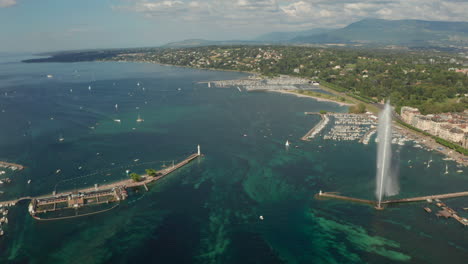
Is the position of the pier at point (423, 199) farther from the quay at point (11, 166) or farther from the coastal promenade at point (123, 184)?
the quay at point (11, 166)

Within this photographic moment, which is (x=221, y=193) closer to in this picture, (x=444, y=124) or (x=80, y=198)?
(x=80, y=198)

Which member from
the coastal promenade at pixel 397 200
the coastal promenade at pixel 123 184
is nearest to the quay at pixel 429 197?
the coastal promenade at pixel 397 200

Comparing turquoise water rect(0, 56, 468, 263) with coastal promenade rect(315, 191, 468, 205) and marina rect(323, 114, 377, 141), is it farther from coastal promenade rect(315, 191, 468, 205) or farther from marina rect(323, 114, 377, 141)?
marina rect(323, 114, 377, 141)

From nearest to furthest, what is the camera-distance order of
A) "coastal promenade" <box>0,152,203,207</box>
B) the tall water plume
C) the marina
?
"coastal promenade" <box>0,152,203,207</box> → the tall water plume → the marina

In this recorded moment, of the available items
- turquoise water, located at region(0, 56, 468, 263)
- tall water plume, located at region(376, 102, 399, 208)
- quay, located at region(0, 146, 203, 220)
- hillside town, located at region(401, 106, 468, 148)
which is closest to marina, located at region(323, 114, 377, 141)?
turquoise water, located at region(0, 56, 468, 263)

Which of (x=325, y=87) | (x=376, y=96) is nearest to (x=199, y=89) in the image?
(x=325, y=87)

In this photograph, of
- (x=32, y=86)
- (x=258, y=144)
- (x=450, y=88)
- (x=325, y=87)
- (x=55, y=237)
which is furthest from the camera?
(x=32, y=86)

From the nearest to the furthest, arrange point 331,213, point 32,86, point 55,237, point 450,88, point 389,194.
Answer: point 55,237 < point 331,213 < point 389,194 < point 450,88 < point 32,86

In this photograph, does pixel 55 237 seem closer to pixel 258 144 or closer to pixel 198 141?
pixel 198 141
